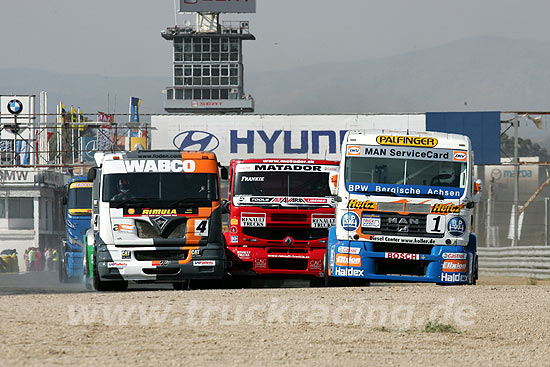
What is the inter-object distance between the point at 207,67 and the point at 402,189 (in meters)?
127

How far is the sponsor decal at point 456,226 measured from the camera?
16859 mm

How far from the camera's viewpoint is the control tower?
140 m

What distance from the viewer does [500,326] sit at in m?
10.9

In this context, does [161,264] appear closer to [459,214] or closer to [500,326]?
[459,214]

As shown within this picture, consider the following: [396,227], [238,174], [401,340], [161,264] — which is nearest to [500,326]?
[401,340]

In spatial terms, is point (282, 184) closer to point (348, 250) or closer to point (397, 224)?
point (348, 250)

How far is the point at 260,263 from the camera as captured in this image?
60.7ft

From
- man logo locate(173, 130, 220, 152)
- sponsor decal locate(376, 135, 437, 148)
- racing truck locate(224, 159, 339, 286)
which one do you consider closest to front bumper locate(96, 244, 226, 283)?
racing truck locate(224, 159, 339, 286)

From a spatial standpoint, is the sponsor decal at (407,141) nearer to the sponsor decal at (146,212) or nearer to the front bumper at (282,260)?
the front bumper at (282,260)

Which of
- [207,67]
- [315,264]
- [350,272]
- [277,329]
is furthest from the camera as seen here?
[207,67]

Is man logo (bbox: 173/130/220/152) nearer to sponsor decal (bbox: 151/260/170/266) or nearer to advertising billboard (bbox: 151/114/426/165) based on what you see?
advertising billboard (bbox: 151/114/426/165)

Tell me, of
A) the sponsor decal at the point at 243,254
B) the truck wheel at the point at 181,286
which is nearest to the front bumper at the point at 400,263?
the sponsor decal at the point at 243,254

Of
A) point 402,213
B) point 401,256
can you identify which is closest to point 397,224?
point 402,213

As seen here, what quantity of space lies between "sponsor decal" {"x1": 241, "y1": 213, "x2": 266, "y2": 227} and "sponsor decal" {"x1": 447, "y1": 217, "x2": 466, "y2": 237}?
348 cm
